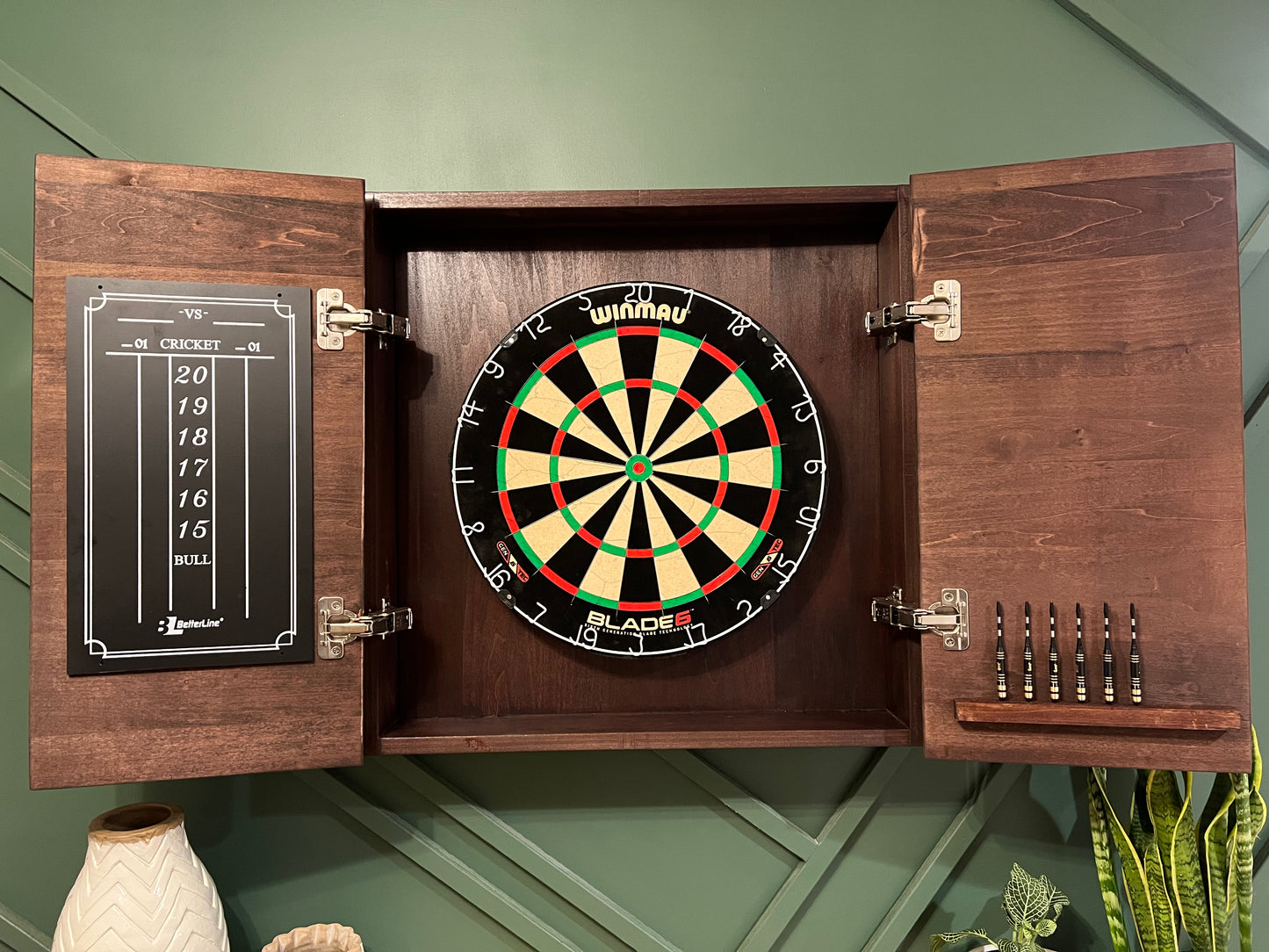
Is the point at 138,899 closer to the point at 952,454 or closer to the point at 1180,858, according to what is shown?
the point at 952,454

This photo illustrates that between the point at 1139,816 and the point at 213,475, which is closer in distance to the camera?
the point at 213,475

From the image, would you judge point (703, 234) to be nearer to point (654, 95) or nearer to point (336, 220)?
point (654, 95)

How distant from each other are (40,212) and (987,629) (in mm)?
1825

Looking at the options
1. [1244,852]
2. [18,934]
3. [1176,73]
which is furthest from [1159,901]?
[18,934]

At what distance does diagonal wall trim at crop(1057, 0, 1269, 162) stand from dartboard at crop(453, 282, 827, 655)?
1056 mm

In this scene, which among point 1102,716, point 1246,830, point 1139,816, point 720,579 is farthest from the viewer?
point 720,579

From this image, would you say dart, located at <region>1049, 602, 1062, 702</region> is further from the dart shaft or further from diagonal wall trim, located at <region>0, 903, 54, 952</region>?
diagonal wall trim, located at <region>0, 903, 54, 952</region>

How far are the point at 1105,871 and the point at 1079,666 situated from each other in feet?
1.63

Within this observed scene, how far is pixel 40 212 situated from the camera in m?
1.30

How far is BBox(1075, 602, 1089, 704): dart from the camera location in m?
1.33

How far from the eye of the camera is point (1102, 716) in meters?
1.31

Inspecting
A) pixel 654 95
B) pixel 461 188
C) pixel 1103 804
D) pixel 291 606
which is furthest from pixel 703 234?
pixel 1103 804

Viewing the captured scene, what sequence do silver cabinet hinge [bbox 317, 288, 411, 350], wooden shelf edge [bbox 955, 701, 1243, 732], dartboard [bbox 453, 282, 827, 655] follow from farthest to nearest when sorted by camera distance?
dartboard [bbox 453, 282, 827, 655] < silver cabinet hinge [bbox 317, 288, 411, 350] < wooden shelf edge [bbox 955, 701, 1243, 732]

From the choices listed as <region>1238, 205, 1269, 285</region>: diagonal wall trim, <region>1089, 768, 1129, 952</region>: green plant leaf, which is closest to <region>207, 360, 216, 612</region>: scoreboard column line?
<region>1089, 768, 1129, 952</region>: green plant leaf
